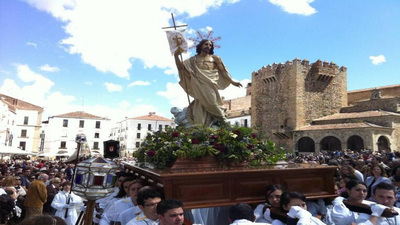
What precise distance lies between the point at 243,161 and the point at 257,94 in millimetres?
39910

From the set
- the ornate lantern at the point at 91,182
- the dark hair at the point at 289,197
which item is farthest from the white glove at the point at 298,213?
the ornate lantern at the point at 91,182

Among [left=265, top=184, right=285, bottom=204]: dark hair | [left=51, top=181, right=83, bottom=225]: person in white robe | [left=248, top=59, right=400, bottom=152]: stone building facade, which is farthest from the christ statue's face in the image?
[left=248, top=59, right=400, bottom=152]: stone building facade

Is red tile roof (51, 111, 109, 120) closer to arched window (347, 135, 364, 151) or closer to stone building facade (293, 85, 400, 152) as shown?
stone building facade (293, 85, 400, 152)

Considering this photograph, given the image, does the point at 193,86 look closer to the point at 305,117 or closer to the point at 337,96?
the point at 305,117

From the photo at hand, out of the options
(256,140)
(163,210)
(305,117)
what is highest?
(305,117)

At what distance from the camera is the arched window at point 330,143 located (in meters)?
34.1

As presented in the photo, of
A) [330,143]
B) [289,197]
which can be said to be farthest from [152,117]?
[289,197]

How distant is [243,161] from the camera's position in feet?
16.2

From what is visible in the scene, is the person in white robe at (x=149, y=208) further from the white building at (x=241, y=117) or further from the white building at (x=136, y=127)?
the white building at (x=136, y=127)

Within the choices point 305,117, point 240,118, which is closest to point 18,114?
point 240,118

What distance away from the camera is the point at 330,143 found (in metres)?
34.7

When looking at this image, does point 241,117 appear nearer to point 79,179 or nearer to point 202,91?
point 202,91

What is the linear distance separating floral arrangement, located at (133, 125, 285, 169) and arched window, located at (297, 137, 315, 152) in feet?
107

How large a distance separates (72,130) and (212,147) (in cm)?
5296
